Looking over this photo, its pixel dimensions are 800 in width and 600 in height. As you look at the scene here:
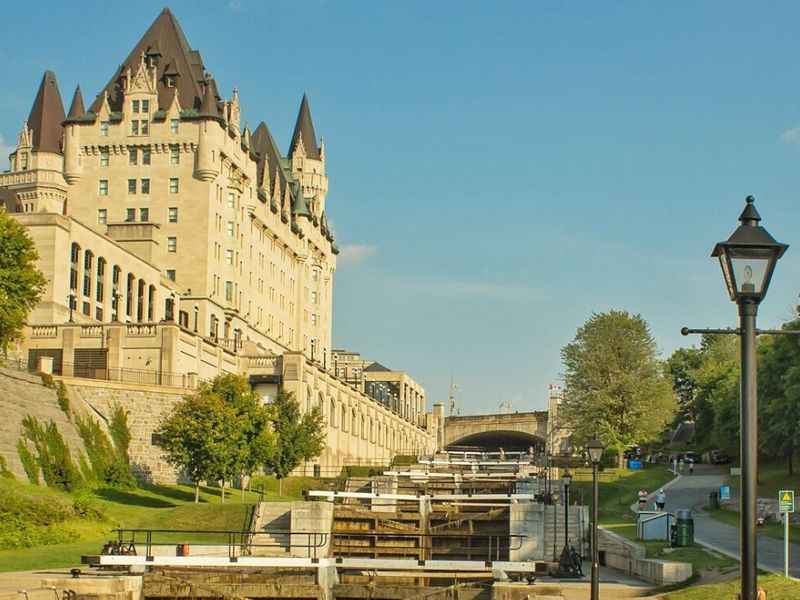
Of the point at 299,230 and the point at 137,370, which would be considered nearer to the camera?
the point at 137,370

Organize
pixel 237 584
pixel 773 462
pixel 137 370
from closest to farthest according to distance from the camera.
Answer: pixel 237 584 → pixel 137 370 → pixel 773 462

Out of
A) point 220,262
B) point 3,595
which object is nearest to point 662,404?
point 220,262

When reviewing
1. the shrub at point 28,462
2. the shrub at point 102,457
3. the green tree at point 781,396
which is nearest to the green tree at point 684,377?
the green tree at point 781,396

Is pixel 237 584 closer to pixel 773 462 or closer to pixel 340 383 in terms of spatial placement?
pixel 340 383

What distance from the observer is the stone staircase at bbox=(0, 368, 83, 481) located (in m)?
56.9

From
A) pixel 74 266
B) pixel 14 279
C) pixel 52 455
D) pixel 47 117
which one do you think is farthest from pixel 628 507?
pixel 47 117

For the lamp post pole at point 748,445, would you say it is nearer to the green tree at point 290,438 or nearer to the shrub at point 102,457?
the shrub at point 102,457

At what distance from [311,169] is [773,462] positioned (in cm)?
6981

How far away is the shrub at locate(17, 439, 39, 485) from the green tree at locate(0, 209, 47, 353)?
19.2 ft

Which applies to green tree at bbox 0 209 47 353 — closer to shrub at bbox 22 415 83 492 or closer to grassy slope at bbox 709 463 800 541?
shrub at bbox 22 415 83 492

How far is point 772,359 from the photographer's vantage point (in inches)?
3285

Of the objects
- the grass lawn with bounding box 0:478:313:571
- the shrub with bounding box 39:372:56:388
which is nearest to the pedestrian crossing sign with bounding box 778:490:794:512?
the grass lawn with bounding box 0:478:313:571

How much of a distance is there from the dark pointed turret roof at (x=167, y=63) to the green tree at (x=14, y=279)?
50.8 m

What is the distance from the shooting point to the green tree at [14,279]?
60281 mm
